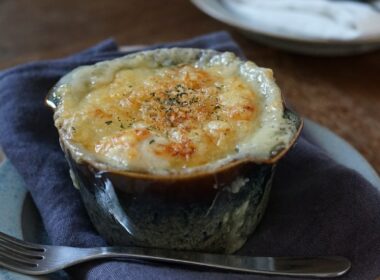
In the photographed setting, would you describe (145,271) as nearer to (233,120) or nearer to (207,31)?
(233,120)

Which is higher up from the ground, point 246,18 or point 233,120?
point 233,120

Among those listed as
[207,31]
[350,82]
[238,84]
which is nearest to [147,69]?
[238,84]

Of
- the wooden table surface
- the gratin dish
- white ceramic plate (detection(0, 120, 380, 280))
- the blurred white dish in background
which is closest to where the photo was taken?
the gratin dish

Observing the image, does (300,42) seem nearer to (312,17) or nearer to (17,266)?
(312,17)

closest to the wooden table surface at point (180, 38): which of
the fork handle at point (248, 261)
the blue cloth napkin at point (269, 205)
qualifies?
the blue cloth napkin at point (269, 205)

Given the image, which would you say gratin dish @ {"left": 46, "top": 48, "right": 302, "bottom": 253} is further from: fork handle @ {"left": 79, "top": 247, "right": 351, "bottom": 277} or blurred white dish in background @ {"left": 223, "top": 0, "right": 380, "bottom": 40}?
blurred white dish in background @ {"left": 223, "top": 0, "right": 380, "bottom": 40}

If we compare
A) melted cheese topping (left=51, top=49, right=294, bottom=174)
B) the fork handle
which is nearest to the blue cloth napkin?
the fork handle

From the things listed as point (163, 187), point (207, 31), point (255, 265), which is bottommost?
point (207, 31)

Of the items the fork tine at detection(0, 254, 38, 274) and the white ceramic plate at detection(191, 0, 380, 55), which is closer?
the fork tine at detection(0, 254, 38, 274)
